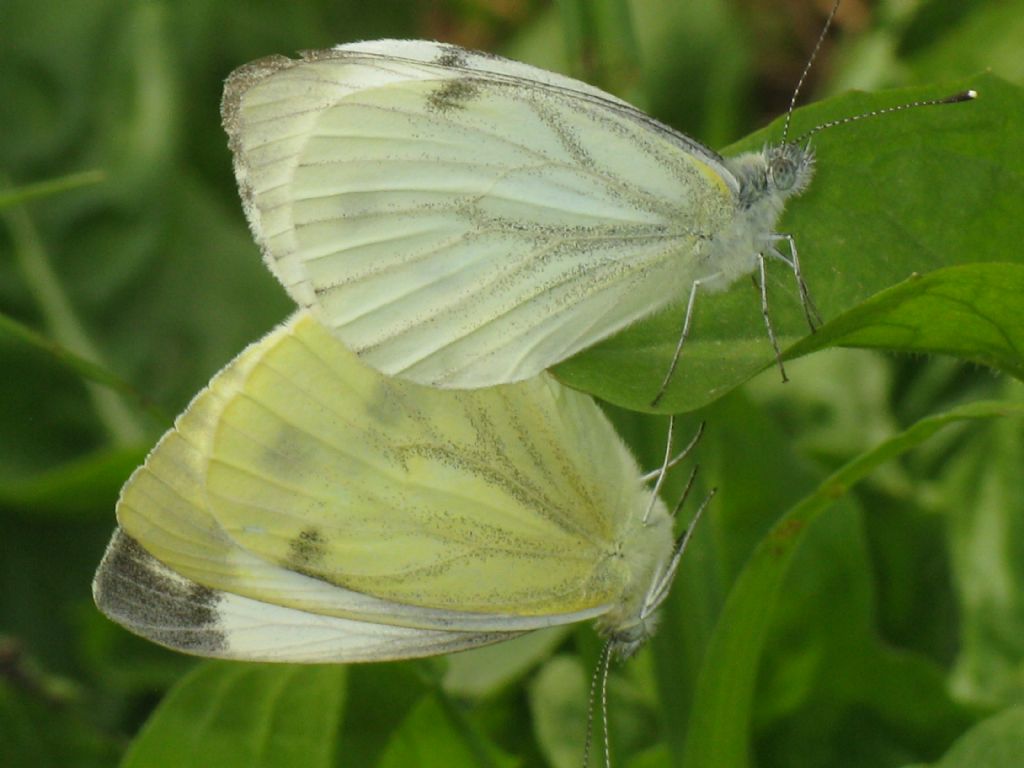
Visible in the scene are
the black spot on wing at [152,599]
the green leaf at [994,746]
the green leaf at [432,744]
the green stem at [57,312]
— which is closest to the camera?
the green leaf at [994,746]

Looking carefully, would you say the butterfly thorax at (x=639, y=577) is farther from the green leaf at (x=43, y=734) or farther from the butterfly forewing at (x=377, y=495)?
the green leaf at (x=43, y=734)

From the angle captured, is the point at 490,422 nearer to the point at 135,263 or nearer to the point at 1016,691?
the point at 1016,691

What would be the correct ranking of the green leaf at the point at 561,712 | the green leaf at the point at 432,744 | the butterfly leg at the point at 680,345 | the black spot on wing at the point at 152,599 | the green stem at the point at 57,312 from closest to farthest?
the butterfly leg at the point at 680,345, the black spot on wing at the point at 152,599, the green leaf at the point at 432,744, the green leaf at the point at 561,712, the green stem at the point at 57,312

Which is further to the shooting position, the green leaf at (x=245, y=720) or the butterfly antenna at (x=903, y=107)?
the green leaf at (x=245, y=720)

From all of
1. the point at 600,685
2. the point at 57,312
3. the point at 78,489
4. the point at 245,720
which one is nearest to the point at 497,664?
the point at 600,685

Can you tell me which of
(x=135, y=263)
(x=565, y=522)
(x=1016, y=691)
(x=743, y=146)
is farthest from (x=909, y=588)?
(x=135, y=263)

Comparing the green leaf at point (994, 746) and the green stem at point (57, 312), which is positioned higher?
the green stem at point (57, 312)

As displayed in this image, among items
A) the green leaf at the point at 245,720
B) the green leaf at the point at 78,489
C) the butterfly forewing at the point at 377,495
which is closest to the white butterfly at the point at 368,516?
the butterfly forewing at the point at 377,495

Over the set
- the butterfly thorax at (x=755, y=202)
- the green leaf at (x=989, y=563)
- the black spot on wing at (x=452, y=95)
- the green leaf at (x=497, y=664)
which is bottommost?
the green leaf at (x=989, y=563)

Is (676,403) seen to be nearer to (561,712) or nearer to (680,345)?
(680,345)
